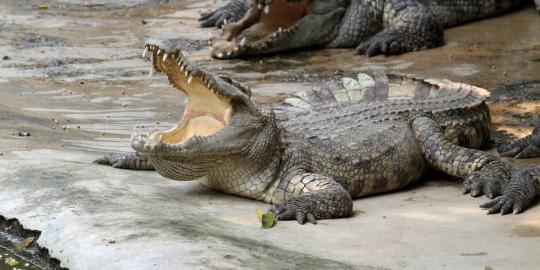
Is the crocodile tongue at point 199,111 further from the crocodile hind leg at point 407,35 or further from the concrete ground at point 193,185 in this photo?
the crocodile hind leg at point 407,35

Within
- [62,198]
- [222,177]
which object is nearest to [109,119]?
[222,177]

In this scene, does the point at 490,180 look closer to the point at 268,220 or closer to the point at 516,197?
the point at 516,197

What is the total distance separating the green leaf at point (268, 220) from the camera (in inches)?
185

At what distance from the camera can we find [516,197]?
17.1 ft

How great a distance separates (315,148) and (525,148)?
1601mm

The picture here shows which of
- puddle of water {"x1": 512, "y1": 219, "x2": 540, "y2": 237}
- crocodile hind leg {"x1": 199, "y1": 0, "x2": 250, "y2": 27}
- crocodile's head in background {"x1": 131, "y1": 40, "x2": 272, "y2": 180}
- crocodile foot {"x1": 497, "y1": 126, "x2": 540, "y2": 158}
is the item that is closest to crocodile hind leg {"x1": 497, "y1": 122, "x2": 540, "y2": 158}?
crocodile foot {"x1": 497, "y1": 126, "x2": 540, "y2": 158}

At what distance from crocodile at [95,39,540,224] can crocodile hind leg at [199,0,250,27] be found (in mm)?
5475

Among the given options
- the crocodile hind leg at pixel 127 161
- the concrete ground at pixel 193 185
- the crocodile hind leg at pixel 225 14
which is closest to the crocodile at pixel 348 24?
the concrete ground at pixel 193 185

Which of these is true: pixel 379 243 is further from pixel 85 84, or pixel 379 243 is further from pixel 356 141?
pixel 85 84

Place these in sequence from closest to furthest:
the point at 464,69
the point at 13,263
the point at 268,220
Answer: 1. the point at 13,263
2. the point at 268,220
3. the point at 464,69

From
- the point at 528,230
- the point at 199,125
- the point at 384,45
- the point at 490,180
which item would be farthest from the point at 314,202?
the point at 384,45

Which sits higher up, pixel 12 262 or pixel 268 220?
pixel 268 220

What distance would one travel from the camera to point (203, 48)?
10758 mm

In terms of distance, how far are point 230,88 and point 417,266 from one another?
5.56 feet
